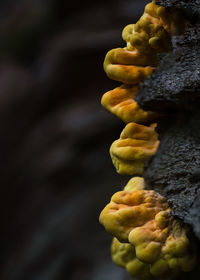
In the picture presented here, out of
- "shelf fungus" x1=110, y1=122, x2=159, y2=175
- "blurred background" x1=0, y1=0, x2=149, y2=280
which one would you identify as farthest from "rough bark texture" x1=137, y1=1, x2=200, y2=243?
"blurred background" x1=0, y1=0, x2=149, y2=280

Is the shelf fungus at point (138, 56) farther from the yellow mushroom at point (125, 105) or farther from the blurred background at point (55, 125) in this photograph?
the blurred background at point (55, 125)

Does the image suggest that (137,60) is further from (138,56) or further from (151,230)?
(151,230)

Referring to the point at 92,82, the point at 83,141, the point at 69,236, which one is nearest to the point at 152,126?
the point at 69,236

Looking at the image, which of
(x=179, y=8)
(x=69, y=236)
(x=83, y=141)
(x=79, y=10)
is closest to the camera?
(x=179, y=8)

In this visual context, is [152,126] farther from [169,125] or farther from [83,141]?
[83,141]

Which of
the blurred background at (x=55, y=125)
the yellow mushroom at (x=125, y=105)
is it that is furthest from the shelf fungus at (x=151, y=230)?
the blurred background at (x=55, y=125)

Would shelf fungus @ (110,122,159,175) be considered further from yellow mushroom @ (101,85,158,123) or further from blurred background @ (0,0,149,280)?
blurred background @ (0,0,149,280)
